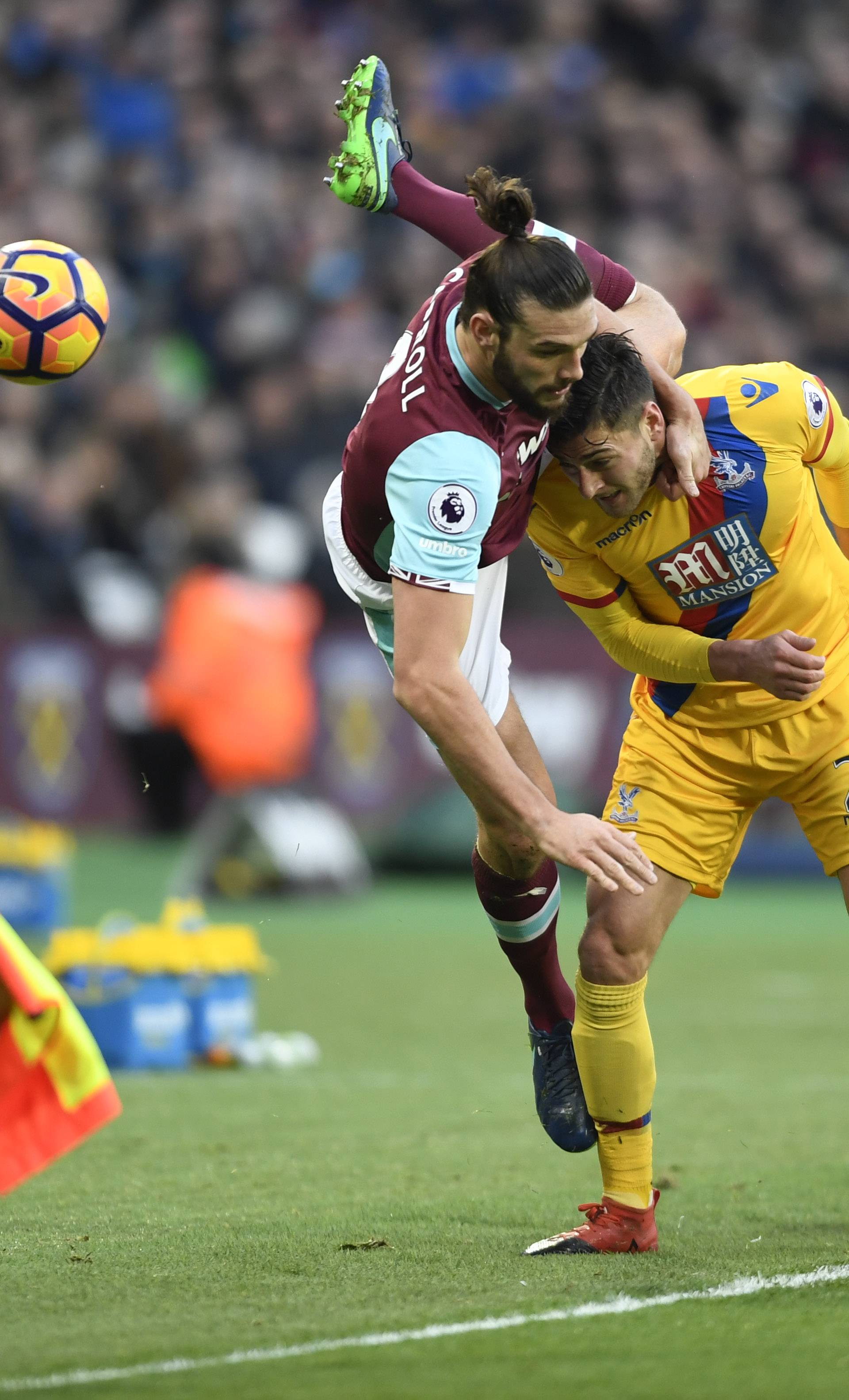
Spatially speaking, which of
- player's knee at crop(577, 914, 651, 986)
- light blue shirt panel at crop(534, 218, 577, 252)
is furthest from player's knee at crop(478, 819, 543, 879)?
light blue shirt panel at crop(534, 218, 577, 252)

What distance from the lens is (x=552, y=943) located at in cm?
494

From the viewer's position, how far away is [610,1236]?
432cm

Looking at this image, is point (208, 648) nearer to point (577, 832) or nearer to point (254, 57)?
point (254, 57)

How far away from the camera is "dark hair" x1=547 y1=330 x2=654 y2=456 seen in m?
4.19

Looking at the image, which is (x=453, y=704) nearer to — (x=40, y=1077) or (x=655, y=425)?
(x=655, y=425)

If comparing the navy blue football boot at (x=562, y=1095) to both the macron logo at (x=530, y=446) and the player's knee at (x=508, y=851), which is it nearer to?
the player's knee at (x=508, y=851)

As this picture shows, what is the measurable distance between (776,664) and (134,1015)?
12.3ft

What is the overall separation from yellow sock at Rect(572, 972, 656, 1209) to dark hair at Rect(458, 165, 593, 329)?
5.15ft

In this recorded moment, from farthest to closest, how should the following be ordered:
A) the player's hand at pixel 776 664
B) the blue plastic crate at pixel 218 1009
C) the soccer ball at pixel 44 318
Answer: the blue plastic crate at pixel 218 1009
the soccer ball at pixel 44 318
the player's hand at pixel 776 664

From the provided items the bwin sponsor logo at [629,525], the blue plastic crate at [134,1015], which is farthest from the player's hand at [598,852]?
the blue plastic crate at [134,1015]

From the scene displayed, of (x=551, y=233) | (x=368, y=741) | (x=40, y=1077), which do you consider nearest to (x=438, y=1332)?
(x=40, y=1077)

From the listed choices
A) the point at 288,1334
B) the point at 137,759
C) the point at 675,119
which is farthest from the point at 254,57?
the point at 288,1334

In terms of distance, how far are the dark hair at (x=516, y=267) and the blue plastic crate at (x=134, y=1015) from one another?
388cm

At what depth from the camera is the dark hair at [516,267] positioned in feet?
12.9
